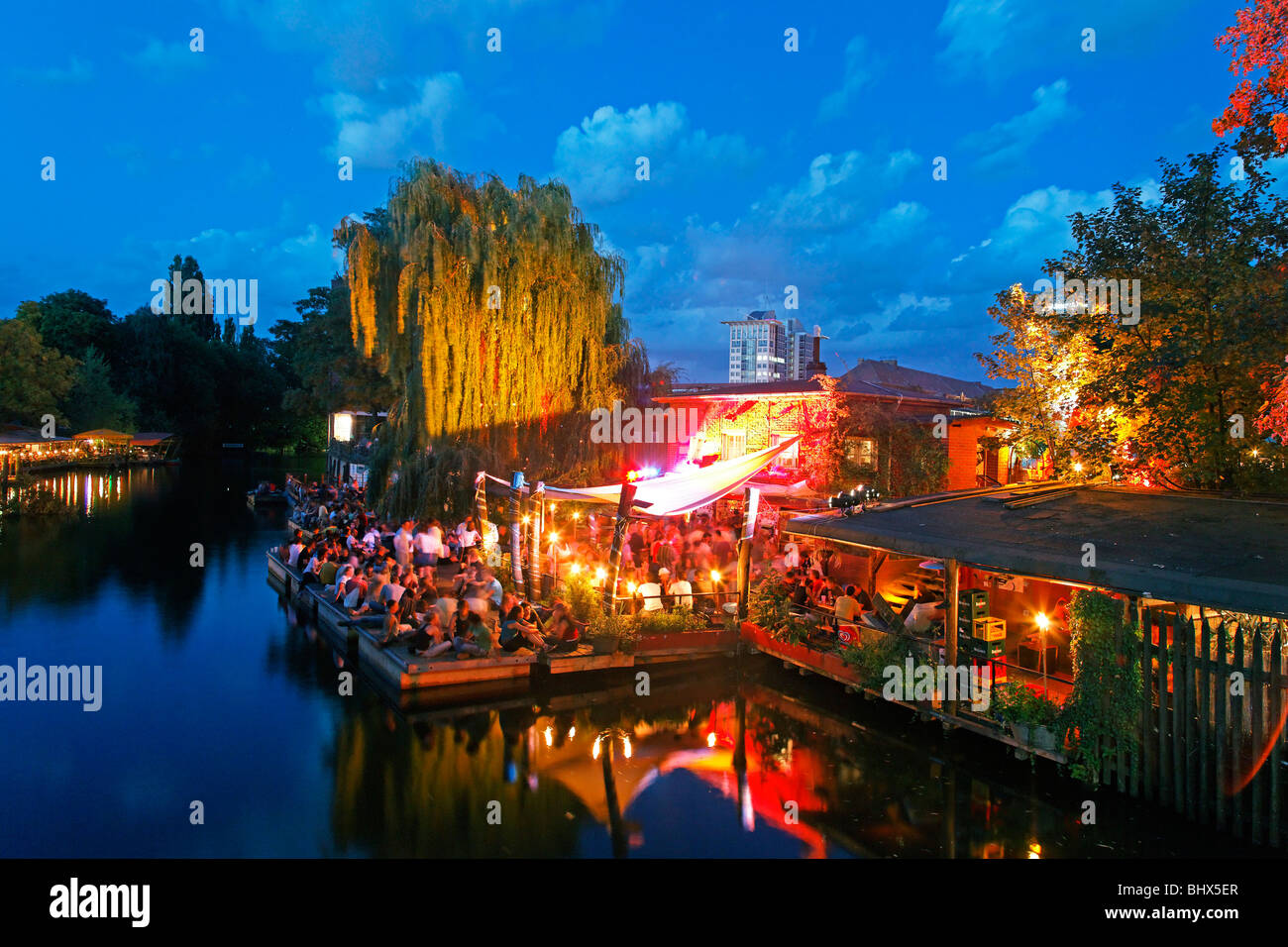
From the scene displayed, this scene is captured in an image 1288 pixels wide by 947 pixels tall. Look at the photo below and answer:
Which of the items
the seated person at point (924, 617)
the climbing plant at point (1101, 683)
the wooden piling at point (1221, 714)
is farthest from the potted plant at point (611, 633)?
the wooden piling at point (1221, 714)

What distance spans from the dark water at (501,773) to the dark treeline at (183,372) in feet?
87.2

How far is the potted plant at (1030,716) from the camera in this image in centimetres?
823

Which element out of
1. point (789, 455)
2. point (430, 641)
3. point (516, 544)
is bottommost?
point (430, 641)

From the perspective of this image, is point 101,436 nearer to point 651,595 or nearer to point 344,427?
point 344,427

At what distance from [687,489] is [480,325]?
8429mm

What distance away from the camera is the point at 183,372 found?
6912 cm

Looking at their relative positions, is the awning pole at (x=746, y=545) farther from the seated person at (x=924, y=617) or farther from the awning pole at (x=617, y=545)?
the seated person at (x=924, y=617)

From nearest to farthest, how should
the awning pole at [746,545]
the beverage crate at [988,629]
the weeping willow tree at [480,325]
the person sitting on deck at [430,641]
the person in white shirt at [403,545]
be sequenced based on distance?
1. the beverage crate at [988,629]
2. the person sitting on deck at [430,641]
3. the awning pole at [746,545]
4. the person in white shirt at [403,545]
5. the weeping willow tree at [480,325]

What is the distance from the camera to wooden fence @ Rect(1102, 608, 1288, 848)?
21.7ft

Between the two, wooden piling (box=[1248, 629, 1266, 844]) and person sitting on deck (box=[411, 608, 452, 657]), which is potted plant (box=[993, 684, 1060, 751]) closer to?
wooden piling (box=[1248, 629, 1266, 844])

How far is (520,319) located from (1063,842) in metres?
16.2

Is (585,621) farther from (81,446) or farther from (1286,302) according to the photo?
(81,446)

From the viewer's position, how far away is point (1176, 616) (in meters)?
7.25

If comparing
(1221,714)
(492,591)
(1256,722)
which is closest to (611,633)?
(492,591)
